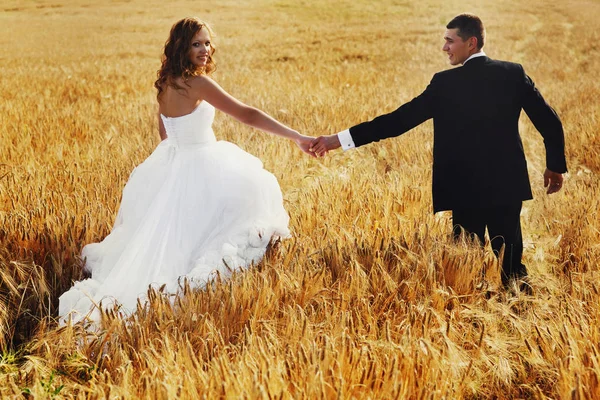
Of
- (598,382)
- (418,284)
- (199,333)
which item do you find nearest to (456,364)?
(598,382)

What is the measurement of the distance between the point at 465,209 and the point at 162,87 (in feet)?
6.80

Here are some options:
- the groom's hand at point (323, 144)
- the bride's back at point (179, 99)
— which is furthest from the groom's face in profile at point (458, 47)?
the bride's back at point (179, 99)

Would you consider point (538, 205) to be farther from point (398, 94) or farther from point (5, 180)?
point (398, 94)

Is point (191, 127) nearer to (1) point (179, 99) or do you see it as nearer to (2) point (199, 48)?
(1) point (179, 99)

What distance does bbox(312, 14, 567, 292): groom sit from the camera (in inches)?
135

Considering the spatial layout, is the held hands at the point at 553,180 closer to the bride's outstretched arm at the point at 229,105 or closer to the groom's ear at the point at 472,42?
the groom's ear at the point at 472,42

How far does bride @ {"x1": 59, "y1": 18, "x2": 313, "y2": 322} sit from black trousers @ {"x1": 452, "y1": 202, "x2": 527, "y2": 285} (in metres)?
1.13

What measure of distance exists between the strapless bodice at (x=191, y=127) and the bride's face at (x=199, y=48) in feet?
0.88

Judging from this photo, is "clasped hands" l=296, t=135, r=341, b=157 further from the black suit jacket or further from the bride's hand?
the black suit jacket

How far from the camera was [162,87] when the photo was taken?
3.79m

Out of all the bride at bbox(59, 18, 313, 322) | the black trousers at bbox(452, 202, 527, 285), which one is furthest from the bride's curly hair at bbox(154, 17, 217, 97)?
the black trousers at bbox(452, 202, 527, 285)

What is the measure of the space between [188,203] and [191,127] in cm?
52

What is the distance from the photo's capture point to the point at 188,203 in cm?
363

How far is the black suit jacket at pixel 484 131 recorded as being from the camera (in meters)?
3.41
